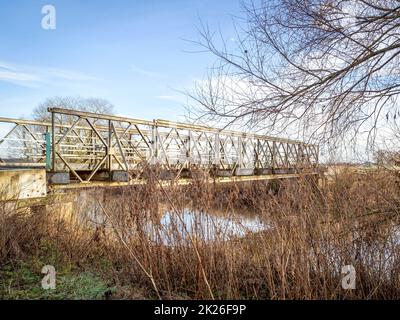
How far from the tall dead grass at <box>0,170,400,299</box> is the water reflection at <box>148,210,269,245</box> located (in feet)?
0.05

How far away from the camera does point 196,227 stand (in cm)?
340

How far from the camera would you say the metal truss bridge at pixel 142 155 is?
4.35 m

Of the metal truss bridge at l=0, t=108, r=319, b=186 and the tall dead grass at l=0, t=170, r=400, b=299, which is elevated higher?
the metal truss bridge at l=0, t=108, r=319, b=186

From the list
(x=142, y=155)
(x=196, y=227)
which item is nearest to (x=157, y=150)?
(x=142, y=155)

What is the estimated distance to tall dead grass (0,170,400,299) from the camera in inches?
128

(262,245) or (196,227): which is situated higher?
(196,227)

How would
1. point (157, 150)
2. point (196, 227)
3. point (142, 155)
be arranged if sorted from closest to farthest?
point (196, 227)
point (142, 155)
point (157, 150)

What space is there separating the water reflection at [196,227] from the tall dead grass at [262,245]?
0.02m

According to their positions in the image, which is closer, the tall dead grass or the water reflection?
the tall dead grass

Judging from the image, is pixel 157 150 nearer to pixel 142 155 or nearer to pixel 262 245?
pixel 142 155

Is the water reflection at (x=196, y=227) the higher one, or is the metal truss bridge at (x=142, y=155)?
the metal truss bridge at (x=142, y=155)

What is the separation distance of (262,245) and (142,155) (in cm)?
407
